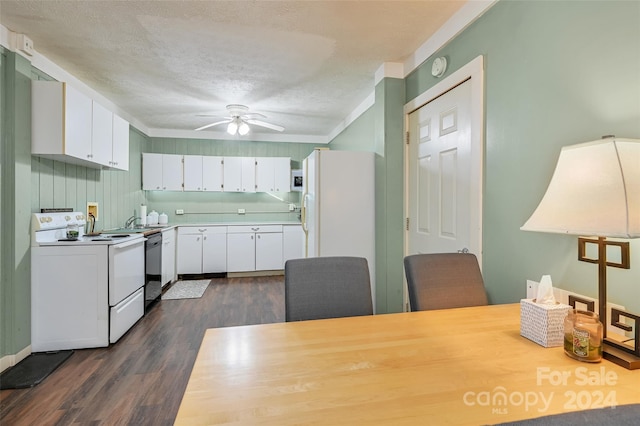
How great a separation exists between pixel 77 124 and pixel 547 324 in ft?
11.5

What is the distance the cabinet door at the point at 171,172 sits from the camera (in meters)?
5.13

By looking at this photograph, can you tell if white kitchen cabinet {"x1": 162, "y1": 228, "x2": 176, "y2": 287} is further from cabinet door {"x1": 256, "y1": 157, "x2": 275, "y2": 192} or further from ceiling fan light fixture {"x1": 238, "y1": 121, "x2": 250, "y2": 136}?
ceiling fan light fixture {"x1": 238, "y1": 121, "x2": 250, "y2": 136}

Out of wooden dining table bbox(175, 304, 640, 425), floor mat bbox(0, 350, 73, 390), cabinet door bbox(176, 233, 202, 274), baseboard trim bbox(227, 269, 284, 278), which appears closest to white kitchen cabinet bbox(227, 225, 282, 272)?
baseboard trim bbox(227, 269, 284, 278)

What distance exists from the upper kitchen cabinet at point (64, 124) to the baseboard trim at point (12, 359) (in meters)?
1.56

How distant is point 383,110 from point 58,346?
347 centimetres

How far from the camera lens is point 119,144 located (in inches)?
136

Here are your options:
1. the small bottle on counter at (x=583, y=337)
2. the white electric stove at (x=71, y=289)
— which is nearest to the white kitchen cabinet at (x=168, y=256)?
the white electric stove at (x=71, y=289)

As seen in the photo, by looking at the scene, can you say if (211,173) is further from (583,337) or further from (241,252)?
(583,337)

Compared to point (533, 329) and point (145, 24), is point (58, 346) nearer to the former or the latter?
point (145, 24)

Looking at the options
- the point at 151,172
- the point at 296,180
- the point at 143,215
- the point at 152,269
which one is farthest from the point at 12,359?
the point at 296,180

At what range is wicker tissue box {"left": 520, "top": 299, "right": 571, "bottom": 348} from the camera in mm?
1009

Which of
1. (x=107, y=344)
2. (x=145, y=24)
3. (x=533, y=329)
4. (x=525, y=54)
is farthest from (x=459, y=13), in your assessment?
(x=107, y=344)

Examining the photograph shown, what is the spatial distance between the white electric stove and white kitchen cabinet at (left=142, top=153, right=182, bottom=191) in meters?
2.40

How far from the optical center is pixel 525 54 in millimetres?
1597
